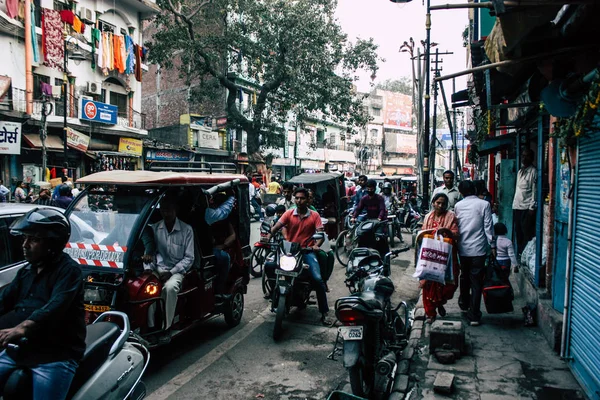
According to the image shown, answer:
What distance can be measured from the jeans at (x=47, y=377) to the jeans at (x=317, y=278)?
150 inches

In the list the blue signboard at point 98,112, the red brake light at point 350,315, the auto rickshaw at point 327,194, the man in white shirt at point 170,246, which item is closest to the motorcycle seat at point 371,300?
the red brake light at point 350,315

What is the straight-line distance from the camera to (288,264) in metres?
5.75

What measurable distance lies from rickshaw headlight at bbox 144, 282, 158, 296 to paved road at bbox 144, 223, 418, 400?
825 mm

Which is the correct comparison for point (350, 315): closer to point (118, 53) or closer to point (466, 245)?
point (466, 245)

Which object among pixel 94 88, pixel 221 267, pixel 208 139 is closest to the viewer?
pixel 221 267

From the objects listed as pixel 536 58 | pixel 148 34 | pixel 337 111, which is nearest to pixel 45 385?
pixel 536 58

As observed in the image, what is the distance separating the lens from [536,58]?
4250 millimetres

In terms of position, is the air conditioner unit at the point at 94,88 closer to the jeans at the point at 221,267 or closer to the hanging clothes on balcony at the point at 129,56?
the hanging clothes on balcony at the point at 129,56

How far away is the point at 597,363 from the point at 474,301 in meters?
2.13

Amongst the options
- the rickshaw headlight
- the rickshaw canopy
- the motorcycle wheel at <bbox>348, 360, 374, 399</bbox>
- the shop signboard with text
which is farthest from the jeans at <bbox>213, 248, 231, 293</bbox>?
the shop signboard with text

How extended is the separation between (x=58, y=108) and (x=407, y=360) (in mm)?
21144

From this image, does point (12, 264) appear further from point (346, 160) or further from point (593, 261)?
point (346, 160)

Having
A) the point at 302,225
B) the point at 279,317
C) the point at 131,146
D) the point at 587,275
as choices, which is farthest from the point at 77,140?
the point at 587,275

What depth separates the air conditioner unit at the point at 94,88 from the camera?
77.0 feet
